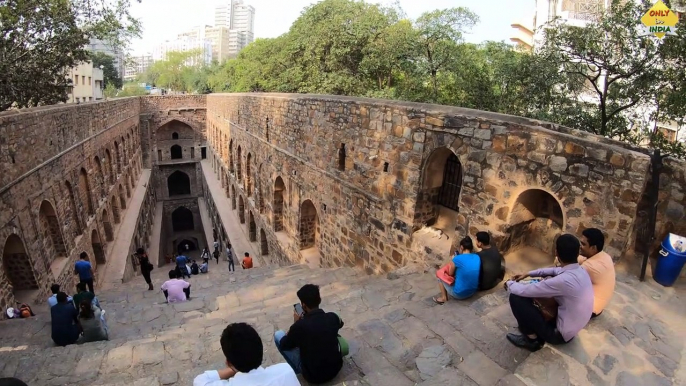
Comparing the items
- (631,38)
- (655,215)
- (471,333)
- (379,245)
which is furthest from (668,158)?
(631,38)

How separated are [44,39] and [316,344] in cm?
1541

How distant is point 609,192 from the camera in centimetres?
424

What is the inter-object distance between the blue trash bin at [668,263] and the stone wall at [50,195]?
904 centimetres

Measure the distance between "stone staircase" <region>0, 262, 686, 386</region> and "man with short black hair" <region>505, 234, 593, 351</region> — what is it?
0.17 metres

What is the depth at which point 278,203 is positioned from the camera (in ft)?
41.3

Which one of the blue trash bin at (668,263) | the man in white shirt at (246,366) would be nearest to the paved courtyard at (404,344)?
the blue trash bin at (668,263)

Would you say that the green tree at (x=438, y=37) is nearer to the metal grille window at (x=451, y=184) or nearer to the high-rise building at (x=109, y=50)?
the metal grille window at (x=451, y=184)

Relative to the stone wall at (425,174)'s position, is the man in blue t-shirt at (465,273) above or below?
below

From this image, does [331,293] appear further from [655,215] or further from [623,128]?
[623,128]

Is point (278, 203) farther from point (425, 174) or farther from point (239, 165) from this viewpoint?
point (239, 165)

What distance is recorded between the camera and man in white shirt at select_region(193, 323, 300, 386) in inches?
95.5

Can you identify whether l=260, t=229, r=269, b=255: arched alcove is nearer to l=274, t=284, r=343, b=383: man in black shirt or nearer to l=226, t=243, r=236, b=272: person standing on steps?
l=226, t=243, r=236, b=272: person standing on steps

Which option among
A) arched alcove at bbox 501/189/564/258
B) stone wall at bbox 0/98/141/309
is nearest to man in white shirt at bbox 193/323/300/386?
arched alcove at bbox 501/189/564/258

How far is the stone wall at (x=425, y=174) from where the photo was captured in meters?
4.32
